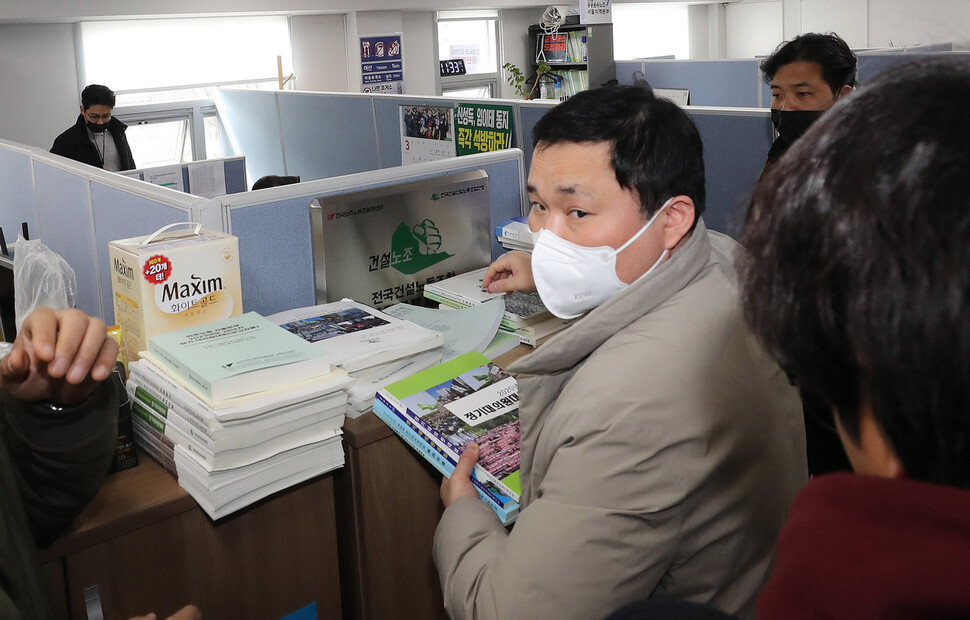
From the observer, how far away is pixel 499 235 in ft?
7.32

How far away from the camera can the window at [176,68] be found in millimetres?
6258

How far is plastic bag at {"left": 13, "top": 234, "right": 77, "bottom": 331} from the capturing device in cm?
178

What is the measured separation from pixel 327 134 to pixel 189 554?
3.65 meters

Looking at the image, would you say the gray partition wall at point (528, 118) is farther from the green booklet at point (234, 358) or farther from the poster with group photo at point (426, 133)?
the green booklet at point (234, 358)

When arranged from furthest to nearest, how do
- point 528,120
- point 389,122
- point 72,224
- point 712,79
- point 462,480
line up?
point 712,79, point 389,122, point 528,120, point 72,224, point 462,480

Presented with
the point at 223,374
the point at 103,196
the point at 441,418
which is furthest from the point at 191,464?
the point at 103,196

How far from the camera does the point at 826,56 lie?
230 cm

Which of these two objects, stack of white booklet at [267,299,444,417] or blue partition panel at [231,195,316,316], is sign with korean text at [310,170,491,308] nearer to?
blue partition panel at [231,195,316,316]

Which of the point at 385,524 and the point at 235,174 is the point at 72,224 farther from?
the point at 235,174

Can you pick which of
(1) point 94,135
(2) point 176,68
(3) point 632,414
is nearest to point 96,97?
(1) point 94,135

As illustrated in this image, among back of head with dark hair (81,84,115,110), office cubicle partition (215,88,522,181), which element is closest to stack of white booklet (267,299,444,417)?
A: office cubicle partition (215,88,522,181)

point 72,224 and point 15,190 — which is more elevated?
point 15,190

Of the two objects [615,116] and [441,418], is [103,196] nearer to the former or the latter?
[441,418]

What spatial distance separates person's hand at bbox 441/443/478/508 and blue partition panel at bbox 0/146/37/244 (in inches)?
76.5
